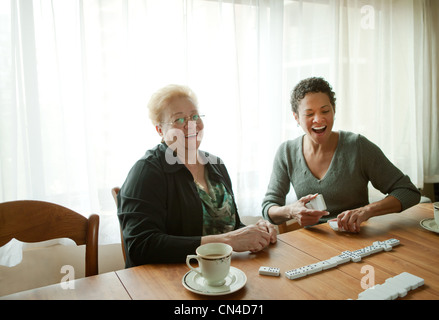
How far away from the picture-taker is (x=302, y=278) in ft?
3.06

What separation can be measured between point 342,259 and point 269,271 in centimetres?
24

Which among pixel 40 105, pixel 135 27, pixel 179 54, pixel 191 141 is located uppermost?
pixel 135 27

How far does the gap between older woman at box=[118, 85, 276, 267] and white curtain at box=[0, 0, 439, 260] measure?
1.69 ft

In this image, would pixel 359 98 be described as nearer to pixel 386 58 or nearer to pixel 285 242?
pixel 386 58

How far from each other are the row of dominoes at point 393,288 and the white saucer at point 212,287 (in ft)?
0.98

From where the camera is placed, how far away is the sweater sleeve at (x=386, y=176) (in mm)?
1478

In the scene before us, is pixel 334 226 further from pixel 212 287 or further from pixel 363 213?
pixel 212 287

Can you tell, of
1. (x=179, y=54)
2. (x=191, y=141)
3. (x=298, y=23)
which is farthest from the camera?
(x=298, y=23)

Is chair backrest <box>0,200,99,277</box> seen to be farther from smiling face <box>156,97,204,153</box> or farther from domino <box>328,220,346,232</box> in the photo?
domino <box>328,220,346,232</box>

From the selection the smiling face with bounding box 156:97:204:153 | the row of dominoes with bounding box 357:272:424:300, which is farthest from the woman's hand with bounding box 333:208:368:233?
the smiling face with bounding box 156:97:204:153

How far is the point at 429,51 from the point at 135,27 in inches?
103

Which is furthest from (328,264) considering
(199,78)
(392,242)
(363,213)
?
(199,78)
